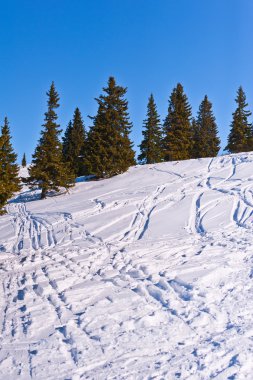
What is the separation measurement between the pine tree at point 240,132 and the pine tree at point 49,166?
24079 mm

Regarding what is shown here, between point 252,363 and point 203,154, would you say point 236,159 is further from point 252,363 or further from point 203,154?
point 252,363

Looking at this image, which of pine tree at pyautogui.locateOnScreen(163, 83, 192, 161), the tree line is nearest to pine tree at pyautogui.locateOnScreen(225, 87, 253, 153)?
the tree line

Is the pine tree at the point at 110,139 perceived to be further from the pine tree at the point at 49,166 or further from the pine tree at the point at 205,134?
the pine tree at the point at 205,134

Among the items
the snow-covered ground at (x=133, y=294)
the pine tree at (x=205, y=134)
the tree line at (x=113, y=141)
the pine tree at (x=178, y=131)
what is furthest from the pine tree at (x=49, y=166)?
the pine tree at (x=205, y=134)

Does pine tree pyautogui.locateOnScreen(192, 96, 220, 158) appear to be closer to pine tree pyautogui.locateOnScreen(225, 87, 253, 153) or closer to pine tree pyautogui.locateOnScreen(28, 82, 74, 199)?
pine tree pyautogui.locateOnScreen(225, 87, 253, 153)

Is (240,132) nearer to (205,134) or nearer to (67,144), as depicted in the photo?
(205,134)

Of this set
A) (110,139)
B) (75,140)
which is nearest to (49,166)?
(110,139)

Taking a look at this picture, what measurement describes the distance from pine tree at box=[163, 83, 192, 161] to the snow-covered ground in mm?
21390

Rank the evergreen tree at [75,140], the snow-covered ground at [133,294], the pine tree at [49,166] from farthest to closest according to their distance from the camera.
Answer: the evergreen tree at [75,140]
the pine tree at [49,166]
the snow-covered ground at [133,294]

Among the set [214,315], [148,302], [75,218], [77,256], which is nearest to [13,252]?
[77,256]

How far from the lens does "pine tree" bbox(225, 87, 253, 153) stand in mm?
41656

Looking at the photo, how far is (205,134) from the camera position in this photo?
43.8m

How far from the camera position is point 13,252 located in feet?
39.8

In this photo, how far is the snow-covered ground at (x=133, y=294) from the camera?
430 centimetres
